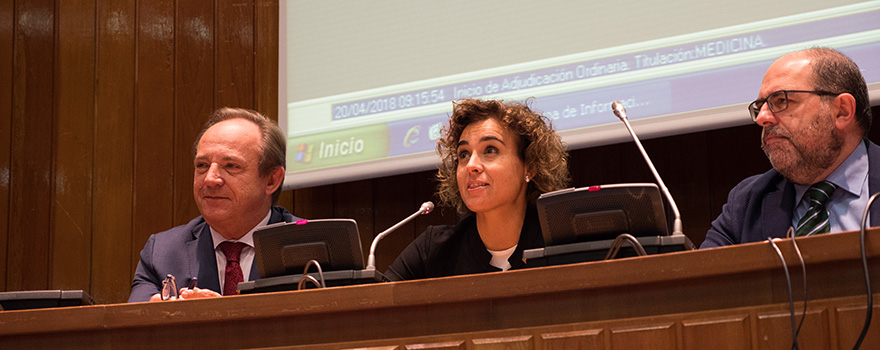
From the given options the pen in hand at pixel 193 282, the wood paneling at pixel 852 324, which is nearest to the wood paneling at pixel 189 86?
the pen in hand at pixel 193 282

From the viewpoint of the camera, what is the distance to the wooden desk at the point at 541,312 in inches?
48.5

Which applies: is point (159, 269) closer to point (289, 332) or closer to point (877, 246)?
point (289, 332)

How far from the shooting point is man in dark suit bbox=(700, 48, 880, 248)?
1.95m

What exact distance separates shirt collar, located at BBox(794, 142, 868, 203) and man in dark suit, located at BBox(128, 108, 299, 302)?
1.45 metres

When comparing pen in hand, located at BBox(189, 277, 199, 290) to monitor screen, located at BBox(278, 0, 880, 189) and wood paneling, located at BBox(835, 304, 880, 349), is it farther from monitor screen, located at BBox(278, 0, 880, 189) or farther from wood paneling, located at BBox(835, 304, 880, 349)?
wood paneling, located at BBox(835, 304, 880, 349)

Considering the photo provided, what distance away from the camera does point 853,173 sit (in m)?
1.95

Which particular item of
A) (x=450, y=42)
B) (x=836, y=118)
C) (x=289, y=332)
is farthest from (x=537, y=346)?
(x=450, y=42)

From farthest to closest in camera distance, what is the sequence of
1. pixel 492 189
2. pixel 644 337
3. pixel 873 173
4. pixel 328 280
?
pixel 492 189 → pixel 873 173 → pixel 328 280 → pixel 644 337

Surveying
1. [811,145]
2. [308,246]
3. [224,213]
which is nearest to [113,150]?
[224,213]

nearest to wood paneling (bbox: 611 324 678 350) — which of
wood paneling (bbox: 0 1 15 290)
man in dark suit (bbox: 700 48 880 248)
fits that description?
man in dark suit (bbox: 700 48 880 248)

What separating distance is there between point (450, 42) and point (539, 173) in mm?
806

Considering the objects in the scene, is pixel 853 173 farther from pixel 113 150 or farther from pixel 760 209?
pixel 113 150

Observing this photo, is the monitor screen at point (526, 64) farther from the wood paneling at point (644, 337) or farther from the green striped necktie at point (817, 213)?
the wood paneling at point (644, 337)

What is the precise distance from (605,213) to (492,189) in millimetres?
734
